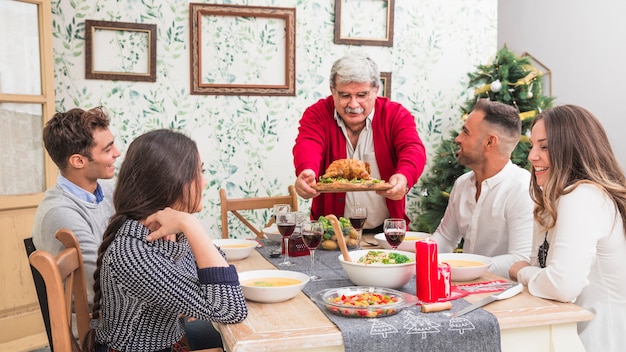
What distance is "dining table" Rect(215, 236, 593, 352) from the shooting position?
135cm

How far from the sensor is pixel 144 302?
1.54 meters

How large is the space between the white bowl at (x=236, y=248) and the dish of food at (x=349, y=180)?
1.20ft

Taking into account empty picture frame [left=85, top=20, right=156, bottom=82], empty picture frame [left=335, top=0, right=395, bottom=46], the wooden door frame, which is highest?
empty picture frame [left=335, top=0, right=395, bottom=46]

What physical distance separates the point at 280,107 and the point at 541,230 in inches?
97.8

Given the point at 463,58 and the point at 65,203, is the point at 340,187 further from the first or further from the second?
the point at 463,58

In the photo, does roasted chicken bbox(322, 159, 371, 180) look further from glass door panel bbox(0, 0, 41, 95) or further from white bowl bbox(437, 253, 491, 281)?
glass door panel bbox(0, 0, 41, 95)

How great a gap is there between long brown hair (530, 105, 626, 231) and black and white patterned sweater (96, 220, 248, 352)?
0.98 m

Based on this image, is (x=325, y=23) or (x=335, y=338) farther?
(x=325, y=23)

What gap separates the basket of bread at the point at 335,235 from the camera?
2.32 meters

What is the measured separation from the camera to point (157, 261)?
1470 mm

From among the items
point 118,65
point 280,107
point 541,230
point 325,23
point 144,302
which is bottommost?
point 144,302

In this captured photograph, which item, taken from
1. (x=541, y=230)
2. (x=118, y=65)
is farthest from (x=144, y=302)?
(x=118, y=65)

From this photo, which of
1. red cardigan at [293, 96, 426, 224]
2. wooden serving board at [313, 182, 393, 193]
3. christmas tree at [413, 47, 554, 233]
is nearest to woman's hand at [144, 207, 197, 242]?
wooden serving board at [313, 182, 393, 193]

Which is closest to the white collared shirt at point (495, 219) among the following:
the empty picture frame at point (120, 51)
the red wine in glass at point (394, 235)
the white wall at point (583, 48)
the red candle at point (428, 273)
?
the red wine in glass at point (394, 235)
